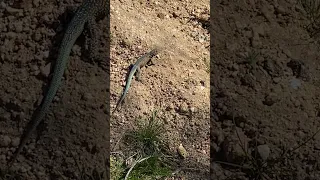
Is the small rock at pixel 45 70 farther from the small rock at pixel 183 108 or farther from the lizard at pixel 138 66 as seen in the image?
the small rock at pixel 183 108

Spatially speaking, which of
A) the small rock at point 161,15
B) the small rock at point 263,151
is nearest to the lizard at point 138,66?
the small rock at point 161,15

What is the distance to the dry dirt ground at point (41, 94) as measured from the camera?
341cm

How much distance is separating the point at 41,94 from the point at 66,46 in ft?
1.21

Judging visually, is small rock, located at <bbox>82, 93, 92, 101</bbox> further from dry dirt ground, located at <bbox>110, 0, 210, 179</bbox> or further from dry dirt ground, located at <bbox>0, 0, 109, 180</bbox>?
dry dirt ground, located at <bbox>110, 0, 210, 179</bbox>

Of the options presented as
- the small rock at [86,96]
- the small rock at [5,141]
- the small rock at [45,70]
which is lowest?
the small rock at [5,141]

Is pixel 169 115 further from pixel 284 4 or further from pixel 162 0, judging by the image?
pixel 284 4

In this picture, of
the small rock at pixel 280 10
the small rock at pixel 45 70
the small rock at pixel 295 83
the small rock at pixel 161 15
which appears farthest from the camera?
the small rock at pixel 280 10

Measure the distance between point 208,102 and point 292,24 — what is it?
3.14 ft

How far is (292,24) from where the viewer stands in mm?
4195

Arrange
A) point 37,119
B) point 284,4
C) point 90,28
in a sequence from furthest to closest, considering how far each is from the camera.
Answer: point 284,4, point 90,28, point 37,119

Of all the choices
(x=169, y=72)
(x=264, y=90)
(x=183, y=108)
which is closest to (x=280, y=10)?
(x=264, y=90)

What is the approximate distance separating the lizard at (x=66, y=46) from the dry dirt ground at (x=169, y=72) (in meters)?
0.13

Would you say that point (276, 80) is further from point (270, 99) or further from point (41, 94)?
point (41, 94)

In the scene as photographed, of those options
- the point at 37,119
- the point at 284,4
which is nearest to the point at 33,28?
the point at 37,119
